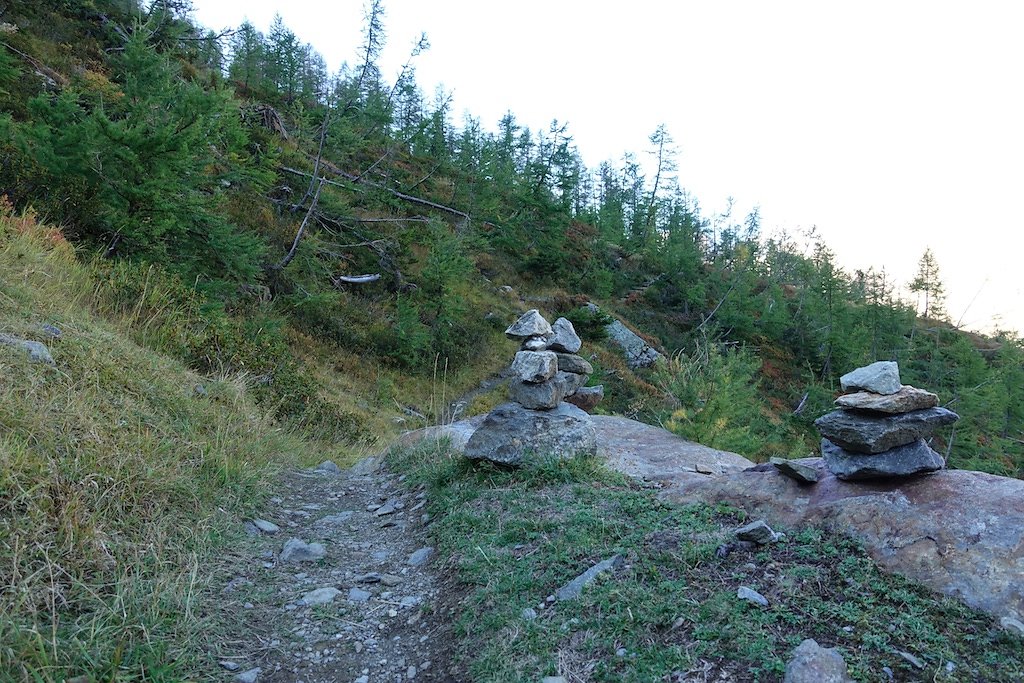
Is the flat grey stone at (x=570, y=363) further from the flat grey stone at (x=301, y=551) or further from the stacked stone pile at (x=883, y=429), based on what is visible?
the flat grey stone at (x=301, y=551)

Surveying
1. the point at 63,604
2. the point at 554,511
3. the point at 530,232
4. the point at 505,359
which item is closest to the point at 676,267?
the point at 530,232

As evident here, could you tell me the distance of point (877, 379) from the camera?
4160mm

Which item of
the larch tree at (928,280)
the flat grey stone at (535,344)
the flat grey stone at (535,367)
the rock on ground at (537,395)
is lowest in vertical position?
the rock on ground at (537,395)

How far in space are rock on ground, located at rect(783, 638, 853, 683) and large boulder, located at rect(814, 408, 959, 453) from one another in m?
1.99

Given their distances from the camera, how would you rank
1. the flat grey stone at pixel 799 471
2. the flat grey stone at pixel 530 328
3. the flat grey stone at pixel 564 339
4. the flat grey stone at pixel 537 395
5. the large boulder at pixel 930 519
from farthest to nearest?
the flat grey stone at pixel 564 339, the flat grey stone at pixel 530 328, the flat grey stone at pixel 537 395, the flat grey stone at pixel 799 471, the large boulder at pixel 930 519

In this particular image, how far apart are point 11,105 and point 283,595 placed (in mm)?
13469

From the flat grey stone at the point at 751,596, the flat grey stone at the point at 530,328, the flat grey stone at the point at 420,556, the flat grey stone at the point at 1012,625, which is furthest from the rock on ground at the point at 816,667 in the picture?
the flat grey stone at the point at 530,328

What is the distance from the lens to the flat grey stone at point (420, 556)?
13.3 feet

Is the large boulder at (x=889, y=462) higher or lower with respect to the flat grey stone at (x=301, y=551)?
higher

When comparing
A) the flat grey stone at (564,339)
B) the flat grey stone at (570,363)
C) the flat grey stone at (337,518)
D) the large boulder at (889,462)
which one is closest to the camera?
the large boulder at (889,462)

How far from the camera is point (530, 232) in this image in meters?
28.7

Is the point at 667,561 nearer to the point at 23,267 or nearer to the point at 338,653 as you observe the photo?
the point at 338,653

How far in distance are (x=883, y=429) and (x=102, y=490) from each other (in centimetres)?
500

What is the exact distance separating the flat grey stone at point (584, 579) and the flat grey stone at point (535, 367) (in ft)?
9.25
